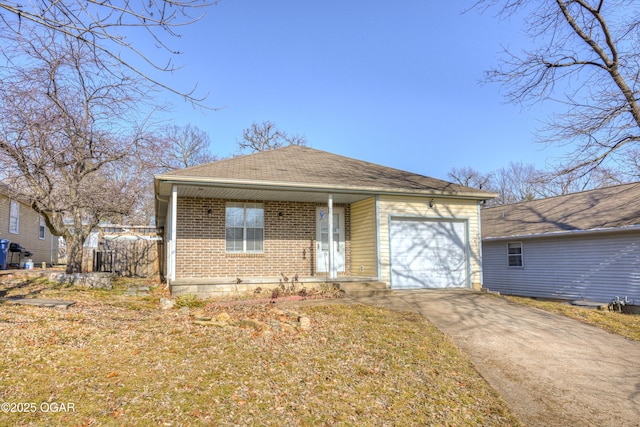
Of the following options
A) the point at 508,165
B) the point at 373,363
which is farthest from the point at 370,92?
the point at 508,165

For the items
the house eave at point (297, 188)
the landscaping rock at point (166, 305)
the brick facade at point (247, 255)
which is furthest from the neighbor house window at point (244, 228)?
the landscaping rock at point (166, 305)

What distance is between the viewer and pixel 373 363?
5551 mm

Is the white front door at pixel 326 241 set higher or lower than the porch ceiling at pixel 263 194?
lower

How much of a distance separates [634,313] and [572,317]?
521 centimetres

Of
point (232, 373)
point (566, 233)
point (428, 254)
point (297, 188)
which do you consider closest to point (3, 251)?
point (297, 188)

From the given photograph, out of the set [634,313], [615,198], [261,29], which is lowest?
[634,313]

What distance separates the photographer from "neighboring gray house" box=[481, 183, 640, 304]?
13242 mm

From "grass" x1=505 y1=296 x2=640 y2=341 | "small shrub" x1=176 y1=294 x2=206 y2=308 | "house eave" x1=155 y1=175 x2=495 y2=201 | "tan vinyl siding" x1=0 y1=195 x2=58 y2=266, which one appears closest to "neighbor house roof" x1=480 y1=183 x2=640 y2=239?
"grass" x1=505 y1=296 x2=640 y2=341

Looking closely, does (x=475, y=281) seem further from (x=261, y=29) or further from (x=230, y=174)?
(x=261, y=29)

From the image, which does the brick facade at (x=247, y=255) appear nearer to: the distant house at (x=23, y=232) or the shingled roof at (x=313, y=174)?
the shingled roof at (x=313, y=174)

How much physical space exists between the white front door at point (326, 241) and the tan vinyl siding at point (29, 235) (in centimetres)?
1263

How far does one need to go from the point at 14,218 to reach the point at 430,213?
62.4 feet

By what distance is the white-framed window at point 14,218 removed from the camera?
1883 centimetres

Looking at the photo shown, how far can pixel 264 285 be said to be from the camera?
10.6m
